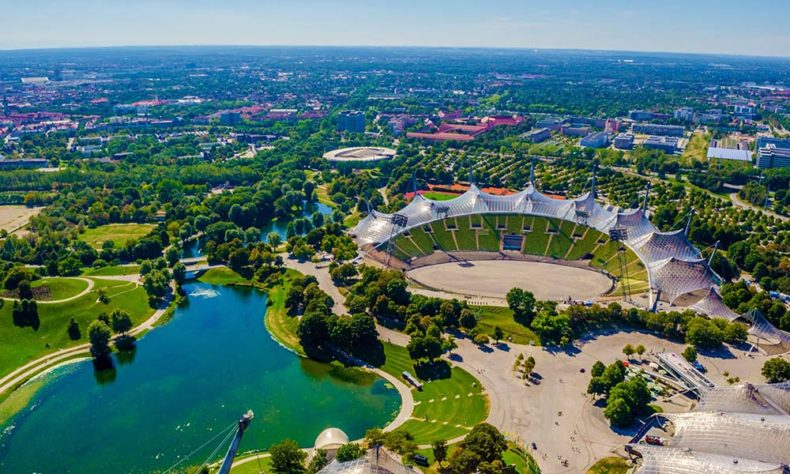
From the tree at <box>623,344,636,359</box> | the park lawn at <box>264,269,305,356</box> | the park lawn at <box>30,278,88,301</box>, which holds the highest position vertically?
the park lawn at <box>30,278,88,301</box>

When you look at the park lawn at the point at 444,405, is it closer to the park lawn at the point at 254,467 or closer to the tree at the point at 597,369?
the tree at the point at 597,369

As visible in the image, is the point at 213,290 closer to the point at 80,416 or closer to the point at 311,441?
the point at 80,416

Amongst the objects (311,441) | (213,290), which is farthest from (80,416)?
(213,290)

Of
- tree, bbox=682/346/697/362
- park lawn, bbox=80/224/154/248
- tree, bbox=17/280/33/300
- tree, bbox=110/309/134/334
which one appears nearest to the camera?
tree, bbox=682/346/697/362

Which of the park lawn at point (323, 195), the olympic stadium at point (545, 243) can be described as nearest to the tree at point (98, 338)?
the olympic stadium at point (545, 243)

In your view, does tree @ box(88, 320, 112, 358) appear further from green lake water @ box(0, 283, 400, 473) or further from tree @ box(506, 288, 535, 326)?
tree @ box(506, 288, 535, 326)

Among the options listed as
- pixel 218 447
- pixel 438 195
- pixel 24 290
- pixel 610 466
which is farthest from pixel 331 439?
pixel 438 195

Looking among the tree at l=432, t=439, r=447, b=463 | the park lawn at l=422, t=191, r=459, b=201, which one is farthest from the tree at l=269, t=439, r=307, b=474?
the park lawn at l=422, t=191, r=459, b=201
